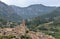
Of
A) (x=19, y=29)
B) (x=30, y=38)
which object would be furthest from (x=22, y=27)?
(x=30, y=38)

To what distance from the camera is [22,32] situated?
166ft

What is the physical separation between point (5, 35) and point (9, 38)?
10.5ft

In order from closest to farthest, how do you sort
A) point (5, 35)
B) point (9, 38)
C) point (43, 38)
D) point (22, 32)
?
point (9, 38) < point (5, 35) < point (22, 32) < point (43, 38)

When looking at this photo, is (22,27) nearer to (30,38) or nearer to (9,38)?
(30,38)

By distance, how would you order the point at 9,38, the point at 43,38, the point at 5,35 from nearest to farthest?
Answer: the point at 9,38, the point at 5,35, the point at 43,38

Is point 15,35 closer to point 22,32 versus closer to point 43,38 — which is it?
point 22,32

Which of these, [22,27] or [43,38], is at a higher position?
[22,27]

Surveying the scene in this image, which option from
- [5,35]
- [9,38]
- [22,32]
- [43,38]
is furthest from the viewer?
[43,38]

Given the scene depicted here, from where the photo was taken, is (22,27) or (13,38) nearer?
(13,38)

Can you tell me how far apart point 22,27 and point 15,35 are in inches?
261

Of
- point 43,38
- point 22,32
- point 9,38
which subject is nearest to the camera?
point 9,38

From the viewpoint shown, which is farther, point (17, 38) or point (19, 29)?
point (19, 29)

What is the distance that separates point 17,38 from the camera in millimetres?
45375

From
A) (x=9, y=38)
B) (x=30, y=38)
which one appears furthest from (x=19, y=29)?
(x=9, y=38)
